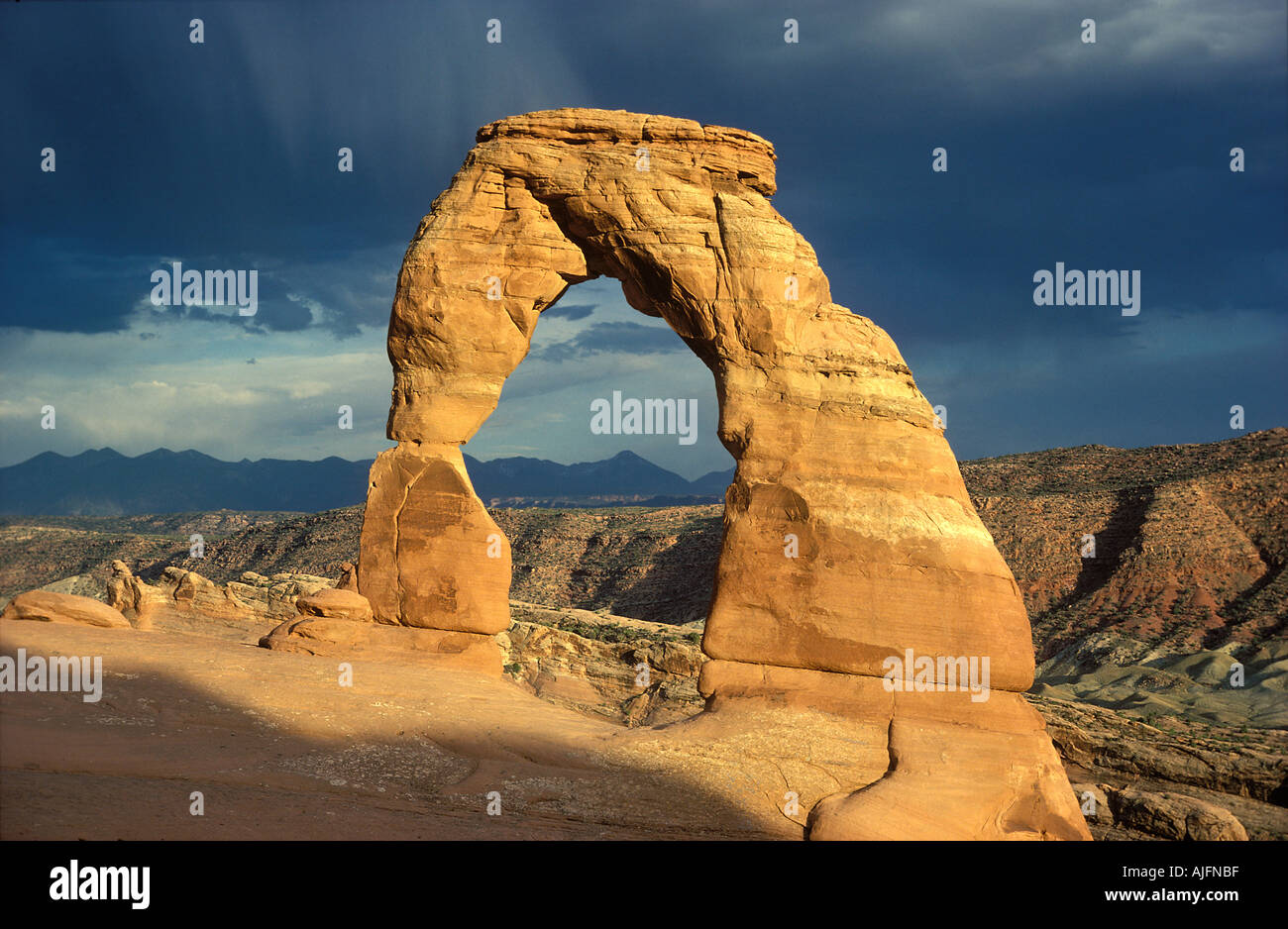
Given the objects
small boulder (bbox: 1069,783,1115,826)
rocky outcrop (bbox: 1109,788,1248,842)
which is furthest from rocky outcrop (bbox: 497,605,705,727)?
rocky outcrop (bbox: 1109,788,1248,842)

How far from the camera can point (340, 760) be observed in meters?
11.9

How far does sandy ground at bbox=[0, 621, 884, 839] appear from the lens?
A: 9.49 metres

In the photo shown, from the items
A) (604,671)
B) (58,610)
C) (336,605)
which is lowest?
(604,671)

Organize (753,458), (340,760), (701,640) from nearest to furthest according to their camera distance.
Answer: (340,760) → (753,458) → (701,640)

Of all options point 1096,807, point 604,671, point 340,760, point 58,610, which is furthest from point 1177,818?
point 58,610

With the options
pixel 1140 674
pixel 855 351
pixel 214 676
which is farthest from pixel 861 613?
pixel 1140 674

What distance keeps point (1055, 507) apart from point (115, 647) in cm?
5034

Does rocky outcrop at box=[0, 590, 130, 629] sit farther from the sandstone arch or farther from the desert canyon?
the sandstone arch

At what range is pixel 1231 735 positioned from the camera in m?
26.9

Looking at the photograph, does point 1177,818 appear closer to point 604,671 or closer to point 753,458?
point 753,458

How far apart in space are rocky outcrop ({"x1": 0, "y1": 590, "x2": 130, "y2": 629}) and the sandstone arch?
4.39m

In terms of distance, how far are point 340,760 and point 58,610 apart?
24.6 ft

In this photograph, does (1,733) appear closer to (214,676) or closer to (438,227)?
(214,676)

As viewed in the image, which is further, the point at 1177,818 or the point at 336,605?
the point at 1177,818
